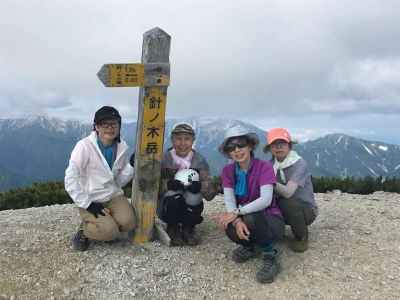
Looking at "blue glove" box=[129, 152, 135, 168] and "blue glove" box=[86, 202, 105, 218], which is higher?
"blue glove" box=[129, 152, 135, 168]

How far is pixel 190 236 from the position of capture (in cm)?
603

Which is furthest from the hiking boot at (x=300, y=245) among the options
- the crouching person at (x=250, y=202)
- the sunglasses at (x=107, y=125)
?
the sunglasses at (x=107, y=125)

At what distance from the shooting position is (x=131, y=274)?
5.04 m

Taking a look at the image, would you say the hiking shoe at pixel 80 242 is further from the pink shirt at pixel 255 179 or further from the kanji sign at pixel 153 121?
the pink shirt at pixel 255 179

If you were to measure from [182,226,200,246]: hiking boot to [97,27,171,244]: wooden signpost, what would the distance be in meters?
0.57

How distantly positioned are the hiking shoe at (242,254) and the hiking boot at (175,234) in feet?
2.83

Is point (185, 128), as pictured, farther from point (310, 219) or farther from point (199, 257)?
point (310, 219)

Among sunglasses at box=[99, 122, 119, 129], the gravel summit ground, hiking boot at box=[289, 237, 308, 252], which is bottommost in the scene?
the gravel summit ground

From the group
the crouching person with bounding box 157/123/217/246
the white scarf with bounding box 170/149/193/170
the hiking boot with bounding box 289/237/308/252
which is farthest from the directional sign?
the hiking boot with bounding box 289/237/308/252

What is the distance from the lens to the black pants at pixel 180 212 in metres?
5.69

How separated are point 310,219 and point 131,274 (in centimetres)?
Answer: 250

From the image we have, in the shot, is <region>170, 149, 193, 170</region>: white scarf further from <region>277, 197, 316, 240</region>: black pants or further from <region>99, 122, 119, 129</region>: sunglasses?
<region>277, 197, 316, 240</region>: black pants

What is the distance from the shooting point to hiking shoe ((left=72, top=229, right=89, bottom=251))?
554cm

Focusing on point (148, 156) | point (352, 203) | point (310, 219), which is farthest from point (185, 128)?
point (352, 203)
